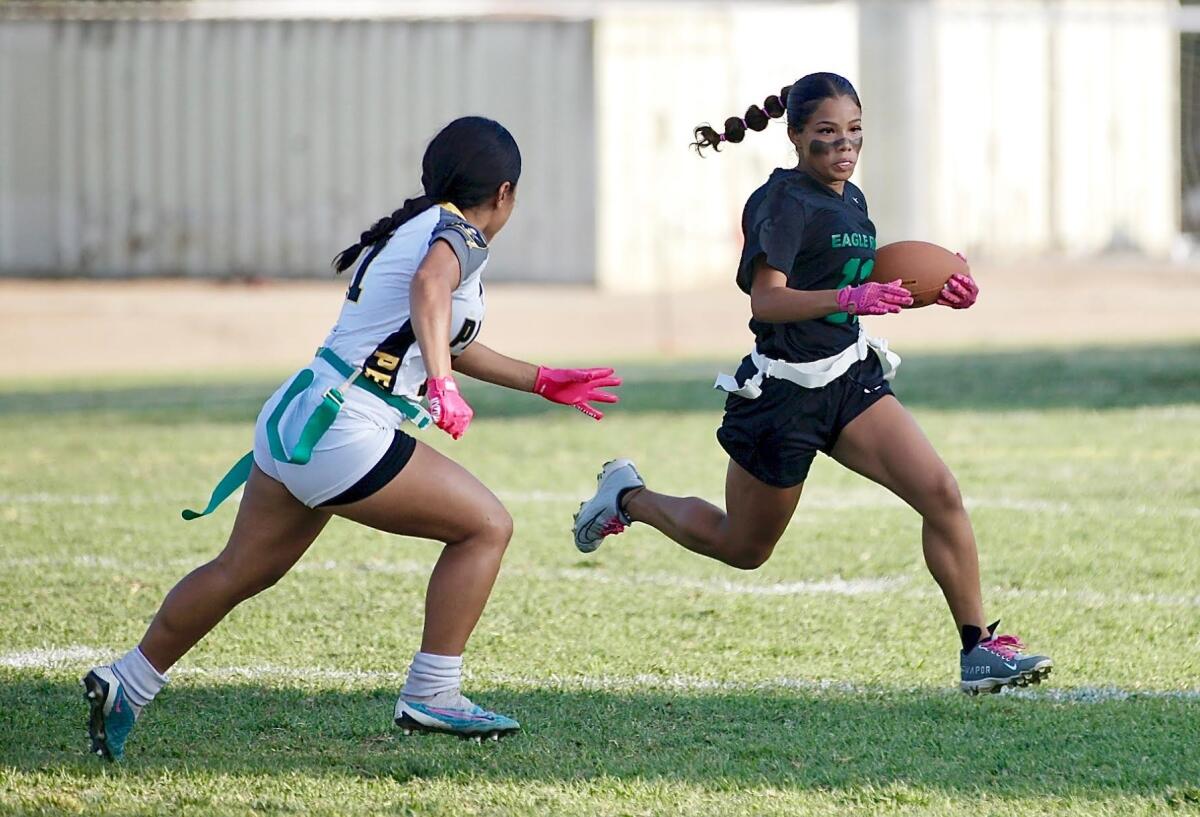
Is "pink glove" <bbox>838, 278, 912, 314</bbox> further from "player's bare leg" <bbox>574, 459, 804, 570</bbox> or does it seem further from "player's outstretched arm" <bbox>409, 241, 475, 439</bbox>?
"player's outstretched arm" <bbox>409, 241, 475, 439</bbox>

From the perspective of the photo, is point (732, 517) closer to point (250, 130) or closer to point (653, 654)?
point (653, 654)

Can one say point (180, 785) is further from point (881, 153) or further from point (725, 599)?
point (881, 153)

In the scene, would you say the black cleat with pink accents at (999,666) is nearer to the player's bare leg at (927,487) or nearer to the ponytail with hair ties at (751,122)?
the player's bare leg at (927,487)

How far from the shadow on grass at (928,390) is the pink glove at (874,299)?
26.0ft

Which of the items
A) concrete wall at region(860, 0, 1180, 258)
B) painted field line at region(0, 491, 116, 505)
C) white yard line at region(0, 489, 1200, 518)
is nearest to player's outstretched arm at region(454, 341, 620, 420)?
white yard line at region(0, 489, 1200, 518)

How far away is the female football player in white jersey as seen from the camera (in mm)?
4824

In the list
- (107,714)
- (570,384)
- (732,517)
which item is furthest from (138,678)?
(732,517)

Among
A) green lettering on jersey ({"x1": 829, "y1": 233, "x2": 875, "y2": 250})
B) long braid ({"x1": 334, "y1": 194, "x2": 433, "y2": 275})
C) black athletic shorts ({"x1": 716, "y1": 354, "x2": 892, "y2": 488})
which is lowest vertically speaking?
black athletic shorts ({"x1": 716, "y1": 354, "x2": 892, "y2": 488})

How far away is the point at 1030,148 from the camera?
29.8m

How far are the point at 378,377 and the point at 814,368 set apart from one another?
1.43 metres

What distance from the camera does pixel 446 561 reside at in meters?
5.04

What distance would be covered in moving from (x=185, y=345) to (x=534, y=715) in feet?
57.4

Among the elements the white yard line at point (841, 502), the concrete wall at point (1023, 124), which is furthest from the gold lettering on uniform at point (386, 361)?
the concrete wall at point (1023, 124)

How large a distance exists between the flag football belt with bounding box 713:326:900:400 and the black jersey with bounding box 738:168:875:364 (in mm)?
27
